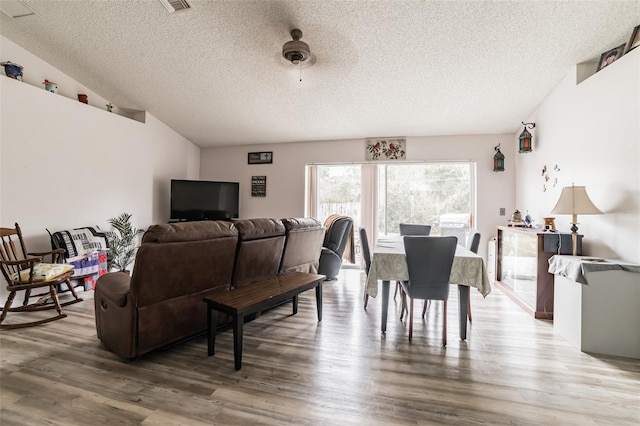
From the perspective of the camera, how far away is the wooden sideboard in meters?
2.86

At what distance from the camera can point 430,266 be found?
2348 millimetres

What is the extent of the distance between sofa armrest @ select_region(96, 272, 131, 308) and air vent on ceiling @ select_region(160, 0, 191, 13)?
2.60 meters

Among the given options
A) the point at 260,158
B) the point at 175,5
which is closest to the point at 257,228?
the point at 175,5

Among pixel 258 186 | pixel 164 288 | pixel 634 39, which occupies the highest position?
pixel 634 39

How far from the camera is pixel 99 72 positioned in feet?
12.6

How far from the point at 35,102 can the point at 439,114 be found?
547 cm

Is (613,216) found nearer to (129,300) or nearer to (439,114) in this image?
(439,114)

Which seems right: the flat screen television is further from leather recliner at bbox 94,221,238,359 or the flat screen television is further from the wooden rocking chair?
leather recliner at bbox 94,221,238,359

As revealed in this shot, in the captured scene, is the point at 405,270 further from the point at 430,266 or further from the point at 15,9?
the point at 15,9

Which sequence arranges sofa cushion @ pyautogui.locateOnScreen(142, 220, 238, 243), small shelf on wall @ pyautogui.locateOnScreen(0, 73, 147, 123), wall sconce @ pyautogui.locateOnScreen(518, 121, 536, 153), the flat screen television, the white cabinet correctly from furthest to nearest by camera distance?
1. the flat screen television
2. wall sconce @ pyautogui.locateOnScreen(518, 121, 536, 153)
3. small shelf on wall @ pyautogui.locateOnScreen(0, 73, 147, 123)
4. the white cabinet
5. sofa cushion @ pyautogui.locateOnScreen(142, 220, 238, 243)

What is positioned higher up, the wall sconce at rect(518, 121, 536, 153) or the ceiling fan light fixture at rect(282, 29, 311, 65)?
the ceiling fan light fixture at rect(282, 29, 311, 65)

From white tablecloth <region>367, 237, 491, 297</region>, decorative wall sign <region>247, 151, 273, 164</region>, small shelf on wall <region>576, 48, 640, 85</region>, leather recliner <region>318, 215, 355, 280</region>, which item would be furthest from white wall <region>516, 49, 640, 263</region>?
decorative wall sign <region>247, 151, 273, 164</region>

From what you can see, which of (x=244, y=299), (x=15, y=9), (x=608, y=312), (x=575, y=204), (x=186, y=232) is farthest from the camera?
(x=15, y=9)

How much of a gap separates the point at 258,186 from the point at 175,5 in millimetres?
3530
